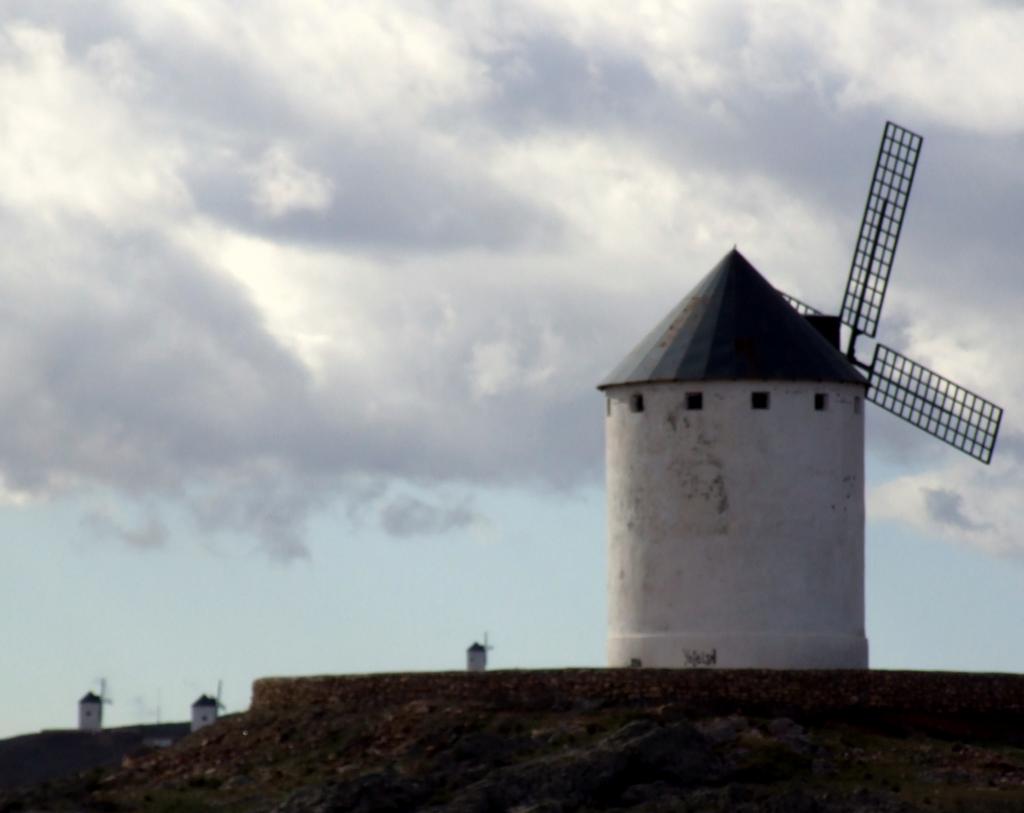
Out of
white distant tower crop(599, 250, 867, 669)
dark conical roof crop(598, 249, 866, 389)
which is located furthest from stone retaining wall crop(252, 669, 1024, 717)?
dark conical roof crop(598, 249, 866, 389)

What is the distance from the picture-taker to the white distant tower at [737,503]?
57844 mm

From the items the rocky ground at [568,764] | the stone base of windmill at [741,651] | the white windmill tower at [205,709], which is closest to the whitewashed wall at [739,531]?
the stone base of windmill at [741,651]

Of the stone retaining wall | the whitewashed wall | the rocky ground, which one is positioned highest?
the whitewashed wall

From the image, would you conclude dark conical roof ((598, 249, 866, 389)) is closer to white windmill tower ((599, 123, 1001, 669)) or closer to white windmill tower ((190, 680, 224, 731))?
white windmill tower ((599, 123, 1001, 669))

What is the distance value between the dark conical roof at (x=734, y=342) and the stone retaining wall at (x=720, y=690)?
243 inches

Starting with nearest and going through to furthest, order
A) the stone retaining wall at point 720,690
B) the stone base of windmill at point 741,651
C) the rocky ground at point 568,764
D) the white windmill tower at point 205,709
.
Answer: the rocky ground at point 568,764
the stone retaining wall at point 720,690
the stone base of windmill at point 741,651
the white windmill tower at point 205,709

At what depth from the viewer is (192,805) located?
176 feet

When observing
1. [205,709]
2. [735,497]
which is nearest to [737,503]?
[735,497]

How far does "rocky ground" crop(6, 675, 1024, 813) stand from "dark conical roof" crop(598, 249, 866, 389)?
278 inches

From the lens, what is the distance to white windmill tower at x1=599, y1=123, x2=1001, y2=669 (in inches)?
2277

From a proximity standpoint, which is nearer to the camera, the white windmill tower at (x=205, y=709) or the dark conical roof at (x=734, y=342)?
the dark conical roof at (x=734, y=342)

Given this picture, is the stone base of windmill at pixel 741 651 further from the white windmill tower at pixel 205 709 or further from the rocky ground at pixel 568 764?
the white windmill tower at pixel 205 709

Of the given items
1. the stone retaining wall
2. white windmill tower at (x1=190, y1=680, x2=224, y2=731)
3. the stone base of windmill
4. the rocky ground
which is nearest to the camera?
the rocky ground

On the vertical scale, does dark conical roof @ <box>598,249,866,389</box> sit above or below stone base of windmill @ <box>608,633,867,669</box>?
above
